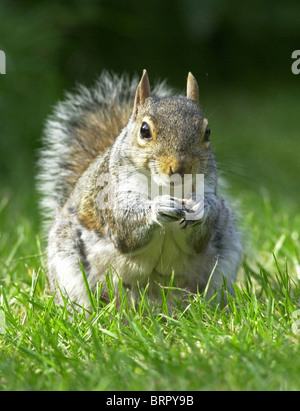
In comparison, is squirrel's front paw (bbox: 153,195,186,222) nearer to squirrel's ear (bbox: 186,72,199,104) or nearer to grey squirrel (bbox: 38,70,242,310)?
grey squirrel (bbox: 38,70,242,310)

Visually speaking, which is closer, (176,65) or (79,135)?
(79,135)

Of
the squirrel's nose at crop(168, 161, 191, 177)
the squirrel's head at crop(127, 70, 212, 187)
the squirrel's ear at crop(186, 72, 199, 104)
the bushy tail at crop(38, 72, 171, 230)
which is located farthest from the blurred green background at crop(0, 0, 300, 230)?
the squirrel's nose at crop(168, 161, 191, 177)

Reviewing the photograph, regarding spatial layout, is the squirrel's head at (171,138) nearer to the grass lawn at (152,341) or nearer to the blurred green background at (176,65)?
the grass lawn at (152,341)

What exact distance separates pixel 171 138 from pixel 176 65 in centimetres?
411

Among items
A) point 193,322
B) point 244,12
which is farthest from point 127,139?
point 244,12

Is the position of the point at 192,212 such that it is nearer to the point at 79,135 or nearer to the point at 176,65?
the point at 79,135

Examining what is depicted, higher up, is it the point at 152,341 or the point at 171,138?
the point at 171,138

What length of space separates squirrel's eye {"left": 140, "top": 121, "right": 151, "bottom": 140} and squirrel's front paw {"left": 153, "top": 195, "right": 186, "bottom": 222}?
5.6 inches

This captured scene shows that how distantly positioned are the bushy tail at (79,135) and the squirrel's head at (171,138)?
1.66ft

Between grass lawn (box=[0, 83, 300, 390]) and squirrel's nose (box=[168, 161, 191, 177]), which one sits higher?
squirrel's nose (box=[168, 161, 191, 177])

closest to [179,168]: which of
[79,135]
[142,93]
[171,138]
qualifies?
[171,138]

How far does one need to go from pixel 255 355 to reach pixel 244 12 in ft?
14.6

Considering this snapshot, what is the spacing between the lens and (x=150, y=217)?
5.17ft

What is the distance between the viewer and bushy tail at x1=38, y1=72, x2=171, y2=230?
2129 millimetres
